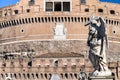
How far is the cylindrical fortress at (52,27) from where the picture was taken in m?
63.8

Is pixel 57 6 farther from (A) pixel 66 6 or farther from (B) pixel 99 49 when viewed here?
(B) pixel 99 49

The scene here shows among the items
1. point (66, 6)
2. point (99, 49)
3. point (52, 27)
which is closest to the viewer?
point (99, 49)

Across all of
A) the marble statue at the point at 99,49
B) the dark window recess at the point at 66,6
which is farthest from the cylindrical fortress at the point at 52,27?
the marble statue at the point at 99,49

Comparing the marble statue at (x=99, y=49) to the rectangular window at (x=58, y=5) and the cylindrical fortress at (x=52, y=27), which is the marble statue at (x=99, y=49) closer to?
the cylindrical fortress at (x=52, y=27)

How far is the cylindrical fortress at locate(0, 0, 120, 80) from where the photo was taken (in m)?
63.8

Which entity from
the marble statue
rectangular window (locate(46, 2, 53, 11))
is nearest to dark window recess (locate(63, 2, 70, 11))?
rectangular window (locate(46, 2, 53, 11))

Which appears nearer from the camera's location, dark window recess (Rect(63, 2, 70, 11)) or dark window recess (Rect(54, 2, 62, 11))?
dark window recess (Rect(54, 2, 62, 11))

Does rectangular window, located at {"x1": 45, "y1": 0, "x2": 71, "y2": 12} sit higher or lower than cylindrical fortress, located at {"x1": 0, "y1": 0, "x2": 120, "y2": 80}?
higher

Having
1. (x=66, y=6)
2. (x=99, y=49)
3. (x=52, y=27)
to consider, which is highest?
(x=66, y=6)

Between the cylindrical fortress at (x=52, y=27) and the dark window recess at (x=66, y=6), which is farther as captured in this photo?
the dark window recess at (x=66, y=6)

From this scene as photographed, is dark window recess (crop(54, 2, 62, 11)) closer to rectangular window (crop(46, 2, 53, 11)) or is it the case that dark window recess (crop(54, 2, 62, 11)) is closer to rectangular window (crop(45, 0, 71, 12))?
rectangular window (crop(45, 0, 71, 12))

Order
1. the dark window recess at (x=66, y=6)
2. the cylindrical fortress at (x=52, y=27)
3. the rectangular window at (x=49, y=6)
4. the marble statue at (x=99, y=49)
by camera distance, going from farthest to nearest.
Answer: the dark window recess at (x=66, y=6)
the rectangular window at (x=49, y=6)
the cylindrical fortress at (x=52, y=27)
the marble statue at (x=99, y=49)

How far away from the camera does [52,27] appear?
2596 inches


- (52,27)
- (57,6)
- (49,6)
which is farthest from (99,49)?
(57,6)
